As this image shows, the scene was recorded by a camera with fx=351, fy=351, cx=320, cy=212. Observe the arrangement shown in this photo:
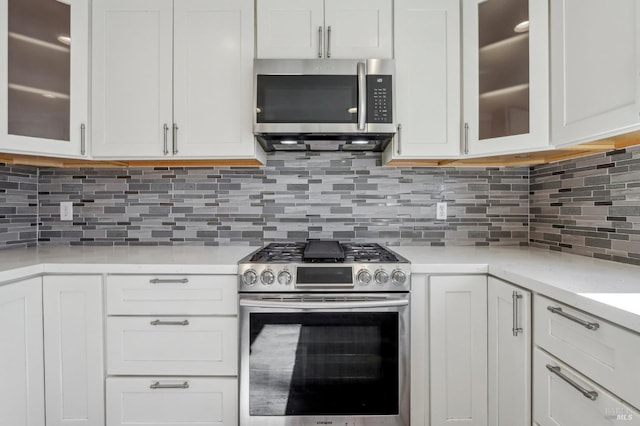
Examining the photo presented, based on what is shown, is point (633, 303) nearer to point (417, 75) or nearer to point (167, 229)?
point (417, 75)

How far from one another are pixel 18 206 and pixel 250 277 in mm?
1685

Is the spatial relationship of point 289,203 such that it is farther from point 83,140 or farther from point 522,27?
point 522,27

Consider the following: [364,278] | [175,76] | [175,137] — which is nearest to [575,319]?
[364,278]

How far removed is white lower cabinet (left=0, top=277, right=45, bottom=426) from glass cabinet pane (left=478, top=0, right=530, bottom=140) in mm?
2301

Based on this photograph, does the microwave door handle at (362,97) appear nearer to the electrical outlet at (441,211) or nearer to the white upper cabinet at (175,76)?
the white upper cabinet at (175,76)

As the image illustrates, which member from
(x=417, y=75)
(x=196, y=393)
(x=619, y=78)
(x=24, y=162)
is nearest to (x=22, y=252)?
(x=24, y=162)

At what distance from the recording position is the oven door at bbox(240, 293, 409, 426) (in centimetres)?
159

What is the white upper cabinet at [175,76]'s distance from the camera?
191 cm

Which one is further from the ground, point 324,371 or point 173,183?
point 173,183

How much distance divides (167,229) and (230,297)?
930 mm

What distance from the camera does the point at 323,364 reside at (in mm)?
1608

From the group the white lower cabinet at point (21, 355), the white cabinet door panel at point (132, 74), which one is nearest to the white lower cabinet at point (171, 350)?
the white lower cabinet at point (21, 355)

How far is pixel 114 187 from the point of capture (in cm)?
230

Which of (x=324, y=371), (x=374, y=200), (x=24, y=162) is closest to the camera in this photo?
(x=324, y=371)
